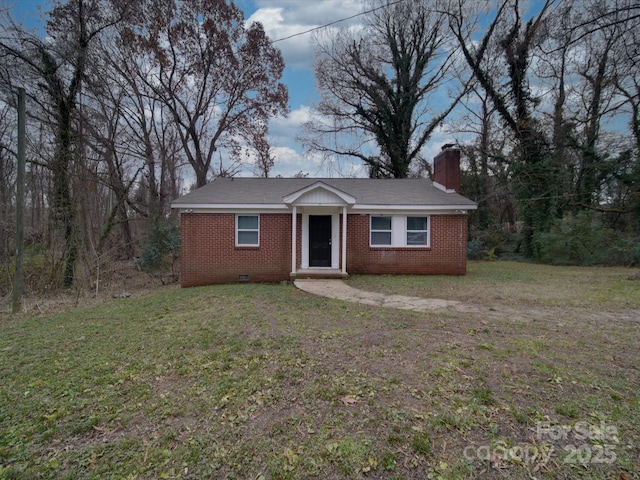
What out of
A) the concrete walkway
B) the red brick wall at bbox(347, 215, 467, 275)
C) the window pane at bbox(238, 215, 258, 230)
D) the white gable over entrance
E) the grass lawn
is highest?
the white gable over entrance

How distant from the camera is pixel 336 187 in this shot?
39.7 feet

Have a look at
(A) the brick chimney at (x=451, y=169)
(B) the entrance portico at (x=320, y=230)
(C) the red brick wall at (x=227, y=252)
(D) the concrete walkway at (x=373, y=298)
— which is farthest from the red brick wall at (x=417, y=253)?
(C) the red brick wall at (x=227, y=252)

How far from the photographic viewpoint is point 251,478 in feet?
7.39

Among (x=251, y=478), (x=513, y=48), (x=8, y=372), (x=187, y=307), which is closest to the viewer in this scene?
(x=251, y=478)

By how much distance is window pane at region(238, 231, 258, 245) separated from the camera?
11625mm

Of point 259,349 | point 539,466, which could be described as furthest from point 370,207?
point 539,466

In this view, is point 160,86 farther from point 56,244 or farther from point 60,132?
point 56,244

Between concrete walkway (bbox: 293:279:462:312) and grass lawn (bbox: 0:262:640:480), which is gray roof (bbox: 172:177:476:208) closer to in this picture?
concrete walkway (bbox: 293:279:462:312)

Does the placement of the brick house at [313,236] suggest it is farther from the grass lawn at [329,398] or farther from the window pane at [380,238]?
the grass lawn at [329,398]

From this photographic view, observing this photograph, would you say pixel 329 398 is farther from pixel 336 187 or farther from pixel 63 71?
pixel 63 71

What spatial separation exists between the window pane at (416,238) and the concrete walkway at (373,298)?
3.59 m

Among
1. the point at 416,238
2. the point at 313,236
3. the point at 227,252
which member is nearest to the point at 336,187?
the point at 313,236

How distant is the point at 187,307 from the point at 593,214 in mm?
18689

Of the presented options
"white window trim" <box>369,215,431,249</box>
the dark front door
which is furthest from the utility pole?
"white window trim" <box>369,215,431,249</box>
